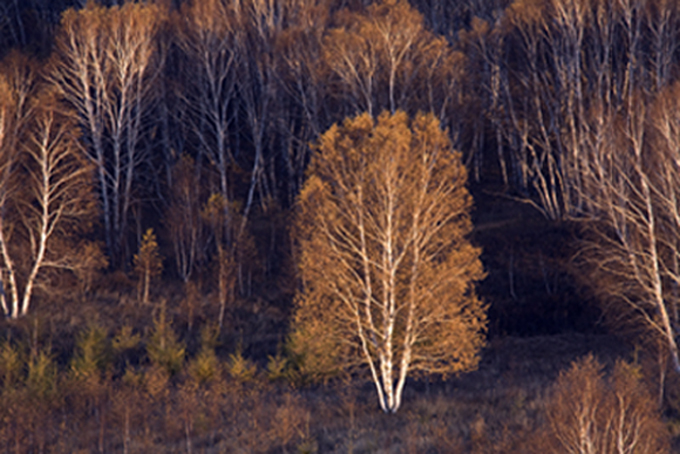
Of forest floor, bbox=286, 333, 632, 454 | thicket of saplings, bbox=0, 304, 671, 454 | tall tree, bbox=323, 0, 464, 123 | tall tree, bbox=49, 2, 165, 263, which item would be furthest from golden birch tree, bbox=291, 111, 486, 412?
tall tree, bbox=49, 2, 165, 263

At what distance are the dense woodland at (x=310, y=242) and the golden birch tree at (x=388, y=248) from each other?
0.27 meters

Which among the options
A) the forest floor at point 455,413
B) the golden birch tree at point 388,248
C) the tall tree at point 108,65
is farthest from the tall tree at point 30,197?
the forest floor at point 455,413

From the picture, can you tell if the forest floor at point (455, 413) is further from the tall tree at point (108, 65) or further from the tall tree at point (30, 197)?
the tall tree at point (108, 65)

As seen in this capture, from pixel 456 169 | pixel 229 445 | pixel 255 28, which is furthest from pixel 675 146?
pixel 255 28

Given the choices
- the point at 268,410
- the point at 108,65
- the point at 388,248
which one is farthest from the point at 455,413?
the point at 108,65

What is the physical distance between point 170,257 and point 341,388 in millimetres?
16598

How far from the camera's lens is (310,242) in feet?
51.4

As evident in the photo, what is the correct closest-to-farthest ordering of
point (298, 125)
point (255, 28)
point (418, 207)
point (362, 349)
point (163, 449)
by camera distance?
point (163, 449) < point (418, 207) < point (362, 349) < point (255, 28) < point (298, 125)

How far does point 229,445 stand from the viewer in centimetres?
1339

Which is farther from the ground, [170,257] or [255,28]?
[255,28]

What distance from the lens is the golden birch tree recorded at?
1524cm

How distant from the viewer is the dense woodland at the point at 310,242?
14609 mm

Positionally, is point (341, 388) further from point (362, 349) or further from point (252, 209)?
point (252, 209)

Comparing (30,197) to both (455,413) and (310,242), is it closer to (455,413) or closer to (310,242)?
(310,242)
